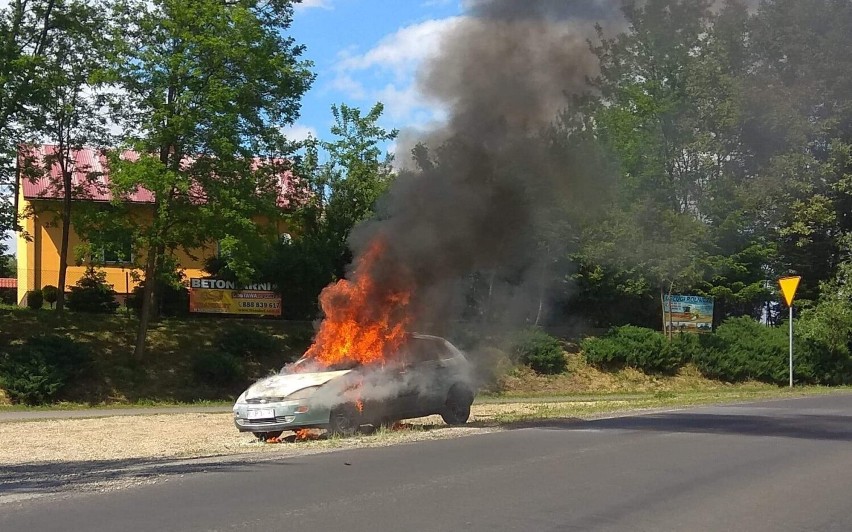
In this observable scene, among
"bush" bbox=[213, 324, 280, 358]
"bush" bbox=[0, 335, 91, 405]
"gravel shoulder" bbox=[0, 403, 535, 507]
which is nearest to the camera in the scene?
"gravel shoulder" bbox=[0, 403, 535, 507]

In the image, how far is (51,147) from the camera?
2983 cm

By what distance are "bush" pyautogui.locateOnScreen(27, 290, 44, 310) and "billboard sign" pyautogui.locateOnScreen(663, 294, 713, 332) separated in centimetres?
2426

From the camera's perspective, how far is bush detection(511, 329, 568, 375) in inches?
1211

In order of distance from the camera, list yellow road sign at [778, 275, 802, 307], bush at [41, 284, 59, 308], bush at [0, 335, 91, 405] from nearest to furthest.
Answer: bush at [0, 335, 91, 405]
yellow road sign at [778, 275, 802, 307]
bush at [41, 284, 59, 308]

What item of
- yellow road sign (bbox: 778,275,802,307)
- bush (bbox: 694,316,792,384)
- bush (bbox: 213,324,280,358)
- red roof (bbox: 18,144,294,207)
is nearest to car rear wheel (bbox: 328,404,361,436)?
red roof (bbox: 18,144,294,207)

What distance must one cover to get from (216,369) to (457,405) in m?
12.3

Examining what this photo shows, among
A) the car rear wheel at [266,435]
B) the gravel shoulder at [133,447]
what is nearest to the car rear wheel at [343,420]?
the gravel shoulder at [133,447]

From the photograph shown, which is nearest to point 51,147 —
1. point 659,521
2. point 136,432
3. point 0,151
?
point 0,151

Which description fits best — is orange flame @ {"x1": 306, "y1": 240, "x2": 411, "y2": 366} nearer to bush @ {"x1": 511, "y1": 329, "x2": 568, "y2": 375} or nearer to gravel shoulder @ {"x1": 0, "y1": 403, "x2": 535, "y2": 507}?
gravel shoulder @ {"x1": 0, "y1": 403, "x2": 535, "y2": 507}

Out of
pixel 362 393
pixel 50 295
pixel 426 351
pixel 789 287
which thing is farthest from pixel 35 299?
pixel 789 287

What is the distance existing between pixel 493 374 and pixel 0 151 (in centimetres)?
1663

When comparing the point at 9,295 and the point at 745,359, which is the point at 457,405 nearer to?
the point at 745,359

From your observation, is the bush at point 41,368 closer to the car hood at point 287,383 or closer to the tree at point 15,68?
the tree at point 15,68

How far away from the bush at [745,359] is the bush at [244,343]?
54.0 feet
